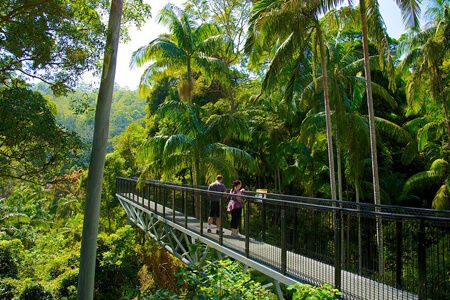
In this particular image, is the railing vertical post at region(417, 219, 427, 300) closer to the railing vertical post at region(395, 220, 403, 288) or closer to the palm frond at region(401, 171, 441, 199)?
the railing vertical post at region(395, 220, 403, 288)

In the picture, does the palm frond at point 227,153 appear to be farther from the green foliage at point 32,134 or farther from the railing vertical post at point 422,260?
the railing vertical post at point 422,260

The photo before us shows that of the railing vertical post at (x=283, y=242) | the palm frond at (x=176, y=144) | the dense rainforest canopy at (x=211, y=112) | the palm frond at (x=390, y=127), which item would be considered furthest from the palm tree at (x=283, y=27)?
the palm frond at (x=390, y=127)

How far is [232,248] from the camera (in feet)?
26.4

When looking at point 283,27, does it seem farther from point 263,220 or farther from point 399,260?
point 399,260

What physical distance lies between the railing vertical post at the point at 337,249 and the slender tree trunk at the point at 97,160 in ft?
14.0

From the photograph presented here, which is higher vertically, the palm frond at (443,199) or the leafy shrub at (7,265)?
the palm frond at (443,199)

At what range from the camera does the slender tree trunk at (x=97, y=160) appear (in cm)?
714

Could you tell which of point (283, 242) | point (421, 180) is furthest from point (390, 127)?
point (283, 242)

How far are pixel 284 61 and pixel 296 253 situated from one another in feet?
21.3

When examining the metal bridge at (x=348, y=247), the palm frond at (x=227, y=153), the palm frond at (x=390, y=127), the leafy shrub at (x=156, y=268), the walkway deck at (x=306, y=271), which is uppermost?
the palm frond at (x=390, y=127)

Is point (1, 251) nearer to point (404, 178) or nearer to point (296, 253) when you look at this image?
point (296, 253)

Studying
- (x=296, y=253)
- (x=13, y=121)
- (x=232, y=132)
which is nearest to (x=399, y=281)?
(x=296, y=253)

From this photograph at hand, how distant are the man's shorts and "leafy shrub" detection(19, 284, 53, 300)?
21.1ft

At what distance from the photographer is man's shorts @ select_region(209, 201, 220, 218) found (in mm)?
9180
